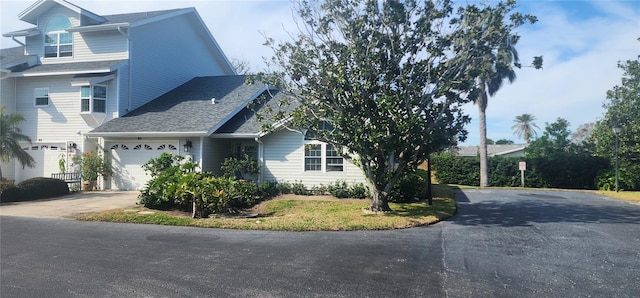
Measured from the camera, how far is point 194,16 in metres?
24.3

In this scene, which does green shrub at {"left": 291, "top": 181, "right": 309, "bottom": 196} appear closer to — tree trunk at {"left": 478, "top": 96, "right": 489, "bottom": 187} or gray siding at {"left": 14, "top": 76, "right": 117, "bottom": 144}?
gray siding at {"left": 14, "top": 76, "right": 117, "bottom": 144}

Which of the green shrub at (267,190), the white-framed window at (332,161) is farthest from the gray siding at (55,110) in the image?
the white-framed window at (332,161)

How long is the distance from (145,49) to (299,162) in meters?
10.6

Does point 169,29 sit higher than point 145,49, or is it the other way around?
point 169,29

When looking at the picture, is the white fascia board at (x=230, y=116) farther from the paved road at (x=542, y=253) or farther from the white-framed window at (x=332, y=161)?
the paved road at (x=542, y=253)

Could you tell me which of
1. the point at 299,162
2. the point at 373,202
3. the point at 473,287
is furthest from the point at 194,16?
the point at 473,287

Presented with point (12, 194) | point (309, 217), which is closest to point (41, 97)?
point (12, 194)

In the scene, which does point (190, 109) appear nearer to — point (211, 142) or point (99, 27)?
point (211, 142)

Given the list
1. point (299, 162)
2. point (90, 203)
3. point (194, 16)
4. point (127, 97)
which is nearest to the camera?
point (90, 203)

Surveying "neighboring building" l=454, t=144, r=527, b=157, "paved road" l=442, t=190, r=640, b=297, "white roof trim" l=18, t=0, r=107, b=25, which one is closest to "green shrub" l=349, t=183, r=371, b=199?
"paved road" l=442, t=190, r=640, b=297

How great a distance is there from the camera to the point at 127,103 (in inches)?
790

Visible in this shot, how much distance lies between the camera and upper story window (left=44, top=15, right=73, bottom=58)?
69.5 ft

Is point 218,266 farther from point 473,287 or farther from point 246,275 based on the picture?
point 473,287

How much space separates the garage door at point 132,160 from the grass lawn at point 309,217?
5.44m
